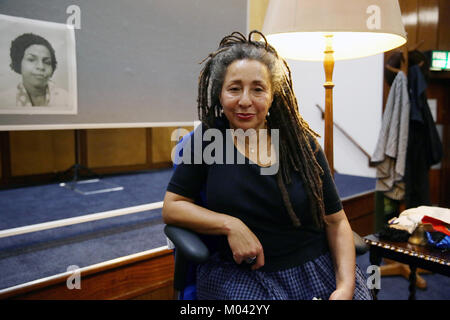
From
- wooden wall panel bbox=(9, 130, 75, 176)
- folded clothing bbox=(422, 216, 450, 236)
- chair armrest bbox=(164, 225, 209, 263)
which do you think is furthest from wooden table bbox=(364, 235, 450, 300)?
wooden wall panel bbox=(9, 130, 75, 176)

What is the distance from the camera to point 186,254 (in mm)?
1023

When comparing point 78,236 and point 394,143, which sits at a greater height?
point 394,143

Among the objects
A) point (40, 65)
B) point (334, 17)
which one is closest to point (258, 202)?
point (334, 17)

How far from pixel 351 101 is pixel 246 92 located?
3.65 m

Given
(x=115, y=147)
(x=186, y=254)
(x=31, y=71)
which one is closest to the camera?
(x=186, y=254)

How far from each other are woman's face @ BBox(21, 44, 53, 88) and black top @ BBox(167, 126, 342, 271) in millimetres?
1037

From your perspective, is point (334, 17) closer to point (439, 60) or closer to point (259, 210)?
point (259, 210)

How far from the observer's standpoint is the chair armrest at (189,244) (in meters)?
1.01

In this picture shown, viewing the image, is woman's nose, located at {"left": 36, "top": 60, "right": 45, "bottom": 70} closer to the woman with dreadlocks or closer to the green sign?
the woman with dreadlocks

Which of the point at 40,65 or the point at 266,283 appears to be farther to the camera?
the point at 40,65

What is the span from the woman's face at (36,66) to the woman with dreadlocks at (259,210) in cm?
100
